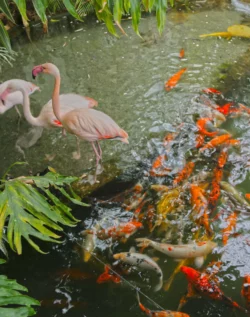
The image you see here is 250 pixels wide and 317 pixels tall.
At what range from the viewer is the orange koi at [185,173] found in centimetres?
338

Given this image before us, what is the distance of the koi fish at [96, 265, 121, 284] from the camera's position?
2.70m

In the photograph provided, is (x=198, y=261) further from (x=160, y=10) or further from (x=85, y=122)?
(x=160, y=10)

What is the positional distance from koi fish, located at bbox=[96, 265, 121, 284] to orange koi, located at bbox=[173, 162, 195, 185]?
966 mm

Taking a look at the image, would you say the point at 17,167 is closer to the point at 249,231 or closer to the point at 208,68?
the point at 249,231

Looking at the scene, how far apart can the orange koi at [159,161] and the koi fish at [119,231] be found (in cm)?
66

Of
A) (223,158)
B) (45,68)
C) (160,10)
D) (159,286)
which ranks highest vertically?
(160,10)

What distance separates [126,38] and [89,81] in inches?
48.5

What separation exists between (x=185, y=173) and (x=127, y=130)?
0.77 m

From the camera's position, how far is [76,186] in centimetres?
337

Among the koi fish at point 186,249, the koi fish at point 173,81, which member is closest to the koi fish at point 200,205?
the koi fish at point 186,249

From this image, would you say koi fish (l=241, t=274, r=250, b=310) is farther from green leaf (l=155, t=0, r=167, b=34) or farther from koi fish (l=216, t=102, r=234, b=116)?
koi fish (l=216, t=102, r=234, b=116)

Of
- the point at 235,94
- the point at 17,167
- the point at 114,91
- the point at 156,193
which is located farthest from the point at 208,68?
the point at 17,167

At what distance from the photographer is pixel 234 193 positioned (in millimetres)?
3244

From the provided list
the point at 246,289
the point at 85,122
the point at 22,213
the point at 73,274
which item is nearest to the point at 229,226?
the point at 246,289
